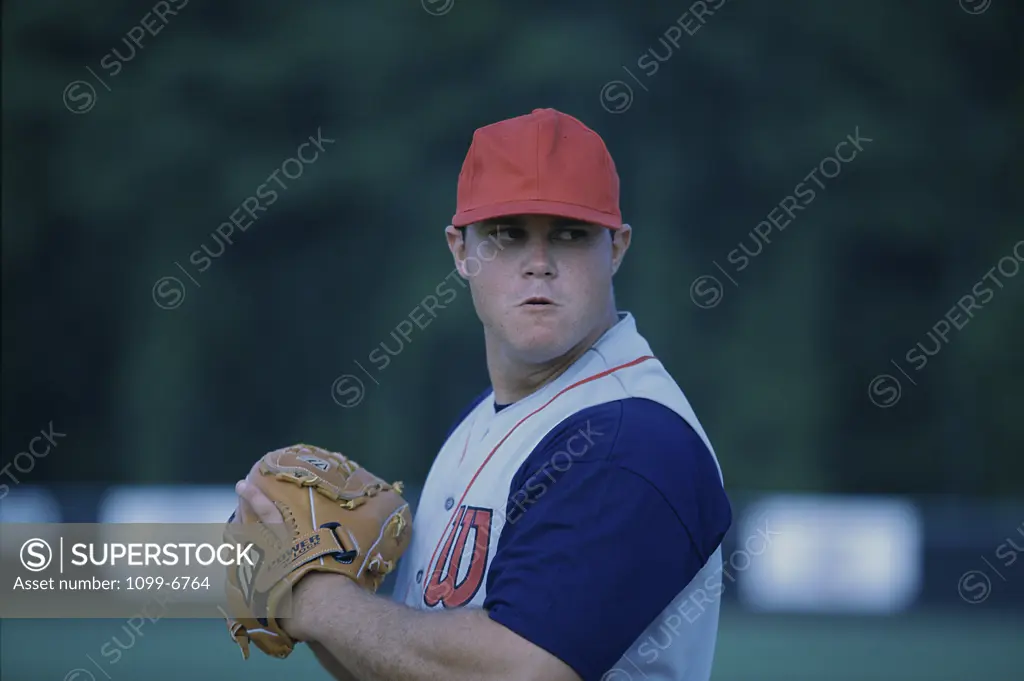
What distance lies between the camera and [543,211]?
7.21ft

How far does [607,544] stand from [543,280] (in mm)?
576

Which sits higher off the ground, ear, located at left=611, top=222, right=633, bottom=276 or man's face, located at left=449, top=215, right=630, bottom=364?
ear, located at left=611, top=222, right=633, bottom=276

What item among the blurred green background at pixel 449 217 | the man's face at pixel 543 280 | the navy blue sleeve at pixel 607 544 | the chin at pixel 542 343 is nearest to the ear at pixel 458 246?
the man's face at pixel 543 280

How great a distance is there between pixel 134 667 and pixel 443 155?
10.1m

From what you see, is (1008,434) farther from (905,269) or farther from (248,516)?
(248,516)

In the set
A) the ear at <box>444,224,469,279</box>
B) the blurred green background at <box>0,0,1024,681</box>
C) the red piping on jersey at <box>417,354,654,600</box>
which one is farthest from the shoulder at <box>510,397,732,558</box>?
the blurred green background at <box>0,0,1024,681</box>

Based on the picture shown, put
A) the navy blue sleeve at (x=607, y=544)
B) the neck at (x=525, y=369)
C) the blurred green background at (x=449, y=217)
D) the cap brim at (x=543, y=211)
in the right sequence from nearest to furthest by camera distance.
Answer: the navy blue sleeve at (x=607, y=544) < the cap brim at (x=543, y=211) < the neck at (x=525, y=369) < the blurred green background at (x=449, y=217)

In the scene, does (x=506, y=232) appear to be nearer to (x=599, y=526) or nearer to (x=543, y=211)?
(x=543, y=211)

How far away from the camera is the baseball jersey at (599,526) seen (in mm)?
1908

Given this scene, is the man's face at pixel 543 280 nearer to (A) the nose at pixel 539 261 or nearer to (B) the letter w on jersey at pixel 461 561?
(A) the nose at pixel 539 261

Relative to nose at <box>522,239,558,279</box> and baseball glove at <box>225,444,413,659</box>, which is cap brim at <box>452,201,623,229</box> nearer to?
nose at <box>522,239,558,279</box>

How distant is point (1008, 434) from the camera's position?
50.2 ft

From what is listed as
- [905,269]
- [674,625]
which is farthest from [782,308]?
[674,625]

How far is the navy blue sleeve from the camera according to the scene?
1899mm
